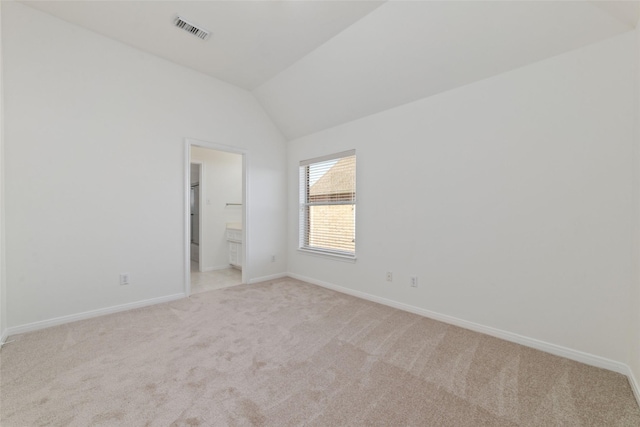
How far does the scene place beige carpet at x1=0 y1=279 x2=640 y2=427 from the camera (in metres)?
1.47

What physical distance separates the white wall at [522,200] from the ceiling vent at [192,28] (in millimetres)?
2186

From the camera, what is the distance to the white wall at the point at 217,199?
5.14m

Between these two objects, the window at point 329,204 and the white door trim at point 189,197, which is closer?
the white door trim at point 189,197

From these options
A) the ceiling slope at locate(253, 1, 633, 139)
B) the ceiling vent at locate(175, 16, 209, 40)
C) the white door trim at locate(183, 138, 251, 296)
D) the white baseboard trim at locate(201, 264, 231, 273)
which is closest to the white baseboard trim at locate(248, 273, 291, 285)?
the white door trim at locate(183, 138, 251, 296)

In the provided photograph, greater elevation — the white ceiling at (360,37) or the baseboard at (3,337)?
the white ceiling at (360,37)

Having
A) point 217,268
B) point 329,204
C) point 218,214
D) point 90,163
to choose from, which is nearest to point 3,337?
point 90,163

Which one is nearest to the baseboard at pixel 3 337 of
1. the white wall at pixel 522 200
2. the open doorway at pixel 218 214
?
the open doorway at pixel 218 214

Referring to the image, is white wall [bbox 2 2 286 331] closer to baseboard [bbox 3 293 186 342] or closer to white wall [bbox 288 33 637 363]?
baseboard [bbox 3 293 186 342]

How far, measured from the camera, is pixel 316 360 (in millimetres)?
2021

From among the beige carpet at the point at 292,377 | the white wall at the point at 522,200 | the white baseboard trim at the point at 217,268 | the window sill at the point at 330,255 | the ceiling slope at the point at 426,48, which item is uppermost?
the ceiling slope at the point at 426,48

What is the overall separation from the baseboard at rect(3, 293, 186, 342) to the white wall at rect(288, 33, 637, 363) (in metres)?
2.70

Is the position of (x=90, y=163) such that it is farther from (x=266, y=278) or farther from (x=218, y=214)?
(x=266, y=278)

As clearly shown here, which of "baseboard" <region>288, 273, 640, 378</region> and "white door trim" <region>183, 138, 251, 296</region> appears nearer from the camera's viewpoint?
"baseboard" <region>288, 273, 640, 378</region>

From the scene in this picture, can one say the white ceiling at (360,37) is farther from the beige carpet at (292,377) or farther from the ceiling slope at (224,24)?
the beige carpet at (292,377)
